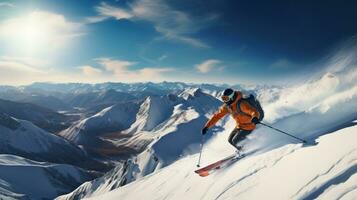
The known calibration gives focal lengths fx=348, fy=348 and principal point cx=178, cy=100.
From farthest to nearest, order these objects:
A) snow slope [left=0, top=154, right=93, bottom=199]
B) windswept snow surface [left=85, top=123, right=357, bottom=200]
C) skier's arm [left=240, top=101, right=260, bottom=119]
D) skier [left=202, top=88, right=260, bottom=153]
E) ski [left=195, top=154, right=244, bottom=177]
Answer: snow slope [left=0, top=154, right=93, bottom=199] < ski [left=195, top=154, right=244, bottom=177] < skier [left=202, top=88, right=260, bottom=153] < skier's arm [left=240, top=101, right=260, bottom=119] < windswept snow surface [left=85, top=123, right=357, bottom=200]

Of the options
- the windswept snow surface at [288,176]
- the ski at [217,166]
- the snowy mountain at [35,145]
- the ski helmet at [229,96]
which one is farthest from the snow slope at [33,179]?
the ski helmet at [229,96]

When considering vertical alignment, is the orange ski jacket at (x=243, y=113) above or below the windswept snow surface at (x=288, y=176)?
above

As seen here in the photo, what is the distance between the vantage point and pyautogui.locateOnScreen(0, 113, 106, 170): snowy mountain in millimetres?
174625

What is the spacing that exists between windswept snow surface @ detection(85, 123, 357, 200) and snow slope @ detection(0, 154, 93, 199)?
74.1 m

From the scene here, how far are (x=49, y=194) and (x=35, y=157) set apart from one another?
3260 inches

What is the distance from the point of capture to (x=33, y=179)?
99.6 m

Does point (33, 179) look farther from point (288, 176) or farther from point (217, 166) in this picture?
point (288, 176)

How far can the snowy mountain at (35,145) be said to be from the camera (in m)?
175

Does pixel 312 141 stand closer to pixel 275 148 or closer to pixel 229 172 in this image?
pixel 275 148

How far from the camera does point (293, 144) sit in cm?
1395

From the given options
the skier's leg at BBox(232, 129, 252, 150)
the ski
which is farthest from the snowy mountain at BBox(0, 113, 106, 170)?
the skier's leg at BBox(232, 129, 252, 150)

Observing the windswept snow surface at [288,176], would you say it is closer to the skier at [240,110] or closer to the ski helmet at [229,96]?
the skier at [240,110]

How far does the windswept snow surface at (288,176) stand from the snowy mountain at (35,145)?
166576 millimetres

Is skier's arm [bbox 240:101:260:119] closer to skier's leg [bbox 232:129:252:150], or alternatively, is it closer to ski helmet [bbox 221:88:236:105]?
ski helmet [bbox 221:88:236:105]
